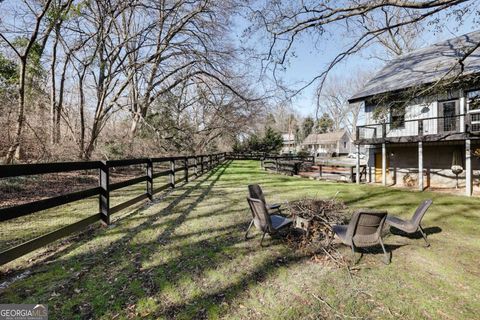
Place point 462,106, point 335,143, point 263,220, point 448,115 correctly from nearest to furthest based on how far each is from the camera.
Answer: point 263,220 → point 462,106 → point 448,115 → point 335,143

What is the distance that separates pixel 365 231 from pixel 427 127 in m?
12.9

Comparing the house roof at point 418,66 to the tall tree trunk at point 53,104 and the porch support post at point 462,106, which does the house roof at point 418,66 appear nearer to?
the porch support post at point 462,106

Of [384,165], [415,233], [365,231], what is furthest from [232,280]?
[384,165]

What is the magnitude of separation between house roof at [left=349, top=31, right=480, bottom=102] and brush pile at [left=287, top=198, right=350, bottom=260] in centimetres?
1104

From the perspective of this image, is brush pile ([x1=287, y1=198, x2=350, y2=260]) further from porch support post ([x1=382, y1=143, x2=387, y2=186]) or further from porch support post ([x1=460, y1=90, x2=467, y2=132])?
porch support post ([x1=460, y1=90, x2=467, y2=132])

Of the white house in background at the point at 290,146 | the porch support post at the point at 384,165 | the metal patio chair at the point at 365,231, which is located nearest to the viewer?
the metal patio chair at the point at 365,231

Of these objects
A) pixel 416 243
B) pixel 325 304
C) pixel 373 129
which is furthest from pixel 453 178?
→ pixel 325 304

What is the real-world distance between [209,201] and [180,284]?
4.54m

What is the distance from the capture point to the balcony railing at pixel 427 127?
11364mm

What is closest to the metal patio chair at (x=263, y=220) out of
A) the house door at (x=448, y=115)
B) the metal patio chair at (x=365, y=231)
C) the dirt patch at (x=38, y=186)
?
the metal patio chair at (x=365, y=231)

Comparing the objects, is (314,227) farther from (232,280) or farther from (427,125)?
(427,125)

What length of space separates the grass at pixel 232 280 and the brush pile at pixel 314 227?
29cm

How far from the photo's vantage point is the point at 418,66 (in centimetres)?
1461

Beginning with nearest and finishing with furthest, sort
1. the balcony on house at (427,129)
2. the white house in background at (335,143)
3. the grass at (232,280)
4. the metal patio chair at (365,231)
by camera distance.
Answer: the grass at (232,280), the metal patio chair at (365,231), the balcony on house at (427,129), the white house in background at (335,143)
